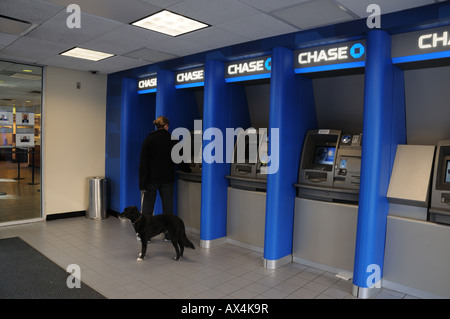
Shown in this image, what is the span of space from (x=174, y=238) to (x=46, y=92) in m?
3.66

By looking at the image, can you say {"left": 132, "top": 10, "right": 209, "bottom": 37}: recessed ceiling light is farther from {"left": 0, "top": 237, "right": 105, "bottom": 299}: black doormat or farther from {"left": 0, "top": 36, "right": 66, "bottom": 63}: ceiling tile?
{"left": 0, "top": 237, "right": 105, "bottom": 299}: black doormat

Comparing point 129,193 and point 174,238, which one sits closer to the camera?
point 174,238

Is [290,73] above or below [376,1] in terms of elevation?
below

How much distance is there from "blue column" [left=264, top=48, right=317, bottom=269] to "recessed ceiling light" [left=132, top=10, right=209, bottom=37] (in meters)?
0.93

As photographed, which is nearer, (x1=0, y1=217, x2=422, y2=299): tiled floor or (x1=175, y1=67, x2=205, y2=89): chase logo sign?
(x1=0, y1=217, x2=422, y2=299): tiled floor

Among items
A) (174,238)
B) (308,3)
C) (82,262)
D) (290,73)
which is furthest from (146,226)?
(308,3)

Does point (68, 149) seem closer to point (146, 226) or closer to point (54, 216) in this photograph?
point (54, 216)

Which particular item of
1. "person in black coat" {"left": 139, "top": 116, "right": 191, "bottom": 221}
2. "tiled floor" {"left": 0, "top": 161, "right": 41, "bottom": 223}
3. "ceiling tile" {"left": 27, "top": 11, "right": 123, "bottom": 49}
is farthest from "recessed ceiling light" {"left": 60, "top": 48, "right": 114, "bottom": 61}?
"tiled floor" {"left": 0, "top": 161, "right": 41, "bottom": 223}

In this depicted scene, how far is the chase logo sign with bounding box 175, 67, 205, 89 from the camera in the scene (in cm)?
469

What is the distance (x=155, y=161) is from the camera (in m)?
4.61

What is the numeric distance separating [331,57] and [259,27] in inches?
31.2

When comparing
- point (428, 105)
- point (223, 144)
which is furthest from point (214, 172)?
point (428, 105)

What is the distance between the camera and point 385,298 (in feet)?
10.3

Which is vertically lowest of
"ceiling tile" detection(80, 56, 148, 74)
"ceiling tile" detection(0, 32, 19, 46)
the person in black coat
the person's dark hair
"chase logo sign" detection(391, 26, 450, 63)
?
the person in black coat
